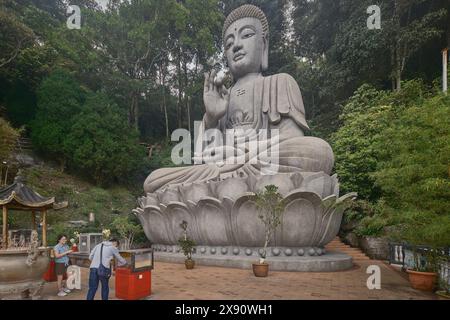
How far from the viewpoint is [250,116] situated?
10.6 m

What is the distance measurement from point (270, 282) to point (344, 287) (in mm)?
1187

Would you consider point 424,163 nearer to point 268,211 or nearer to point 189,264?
point 268,211

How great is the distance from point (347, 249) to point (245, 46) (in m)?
6.96

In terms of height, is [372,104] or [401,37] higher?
[401,37]

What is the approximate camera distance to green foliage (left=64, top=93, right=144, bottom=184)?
16.4 m

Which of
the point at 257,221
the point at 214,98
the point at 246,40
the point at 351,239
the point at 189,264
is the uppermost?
the point at 246,40

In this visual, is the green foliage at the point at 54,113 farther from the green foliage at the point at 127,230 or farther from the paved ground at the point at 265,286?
the paved ground at the point at 265,286

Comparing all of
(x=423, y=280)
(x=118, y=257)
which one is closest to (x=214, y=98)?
(x=118, y=257)

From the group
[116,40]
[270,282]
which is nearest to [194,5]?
[116,40]

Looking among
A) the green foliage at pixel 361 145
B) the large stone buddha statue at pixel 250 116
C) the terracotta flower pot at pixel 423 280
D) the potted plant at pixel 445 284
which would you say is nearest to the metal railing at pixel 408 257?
the potted plant at pixel 445 284

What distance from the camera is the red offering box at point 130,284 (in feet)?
16.8

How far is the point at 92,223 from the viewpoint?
45.5 ft
